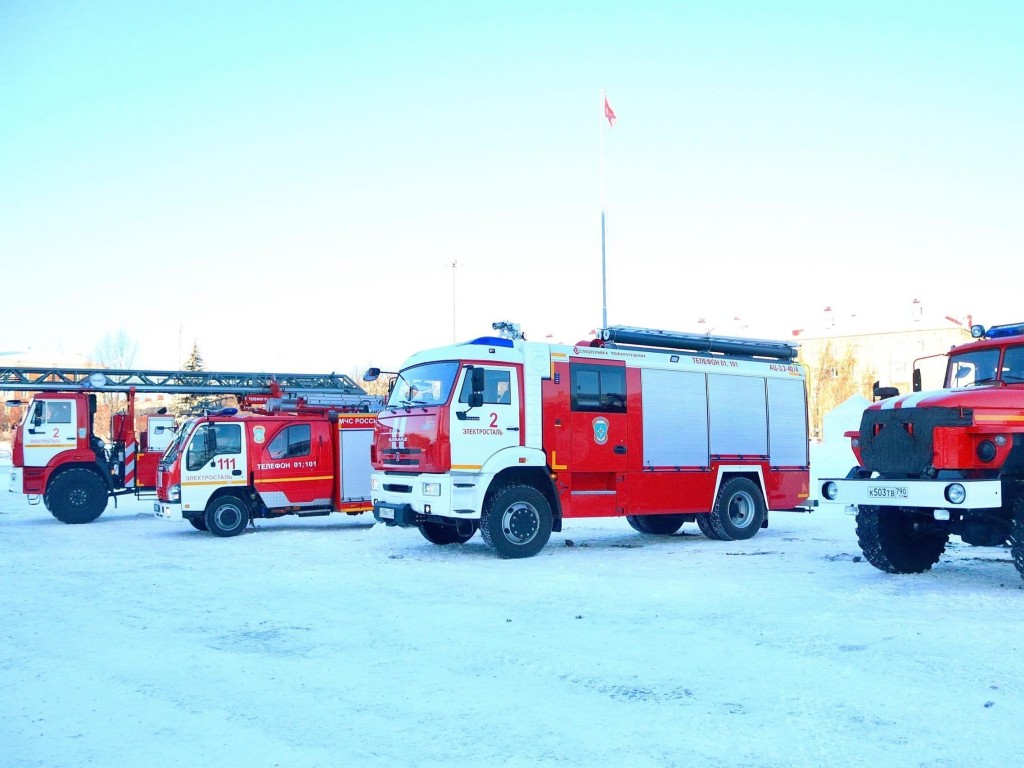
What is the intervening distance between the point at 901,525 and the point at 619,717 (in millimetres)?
6175

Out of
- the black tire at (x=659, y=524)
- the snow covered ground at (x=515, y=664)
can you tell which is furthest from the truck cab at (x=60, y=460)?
the black tire at (x=659, y=524)

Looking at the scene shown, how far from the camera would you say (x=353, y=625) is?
7762 millimetres

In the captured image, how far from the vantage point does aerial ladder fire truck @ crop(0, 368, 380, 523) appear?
1908cm

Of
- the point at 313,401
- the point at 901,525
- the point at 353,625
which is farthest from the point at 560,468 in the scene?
the point at 313,401

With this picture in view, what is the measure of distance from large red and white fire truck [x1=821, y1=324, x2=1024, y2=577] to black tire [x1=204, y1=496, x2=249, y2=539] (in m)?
10.4

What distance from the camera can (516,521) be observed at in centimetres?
1223

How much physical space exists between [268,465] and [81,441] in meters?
5.82

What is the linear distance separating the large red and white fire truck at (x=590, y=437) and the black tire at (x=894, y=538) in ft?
13.2

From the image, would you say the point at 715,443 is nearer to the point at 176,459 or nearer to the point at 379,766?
the point at 176,459

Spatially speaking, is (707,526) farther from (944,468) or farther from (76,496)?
(76,496)

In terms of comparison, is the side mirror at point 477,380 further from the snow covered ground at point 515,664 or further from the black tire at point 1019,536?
the black tire at point 1019,536

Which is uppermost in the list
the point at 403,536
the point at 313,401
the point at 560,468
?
the point at 313,401

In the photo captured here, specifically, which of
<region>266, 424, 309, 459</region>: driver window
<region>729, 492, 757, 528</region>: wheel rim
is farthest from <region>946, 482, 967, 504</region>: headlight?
<region>266, 424, 309, 459</region>: driver window

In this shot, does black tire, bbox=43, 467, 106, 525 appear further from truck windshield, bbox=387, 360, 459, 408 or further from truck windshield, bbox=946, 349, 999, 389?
truck windshield, bbox=946, 349, 999, 389
